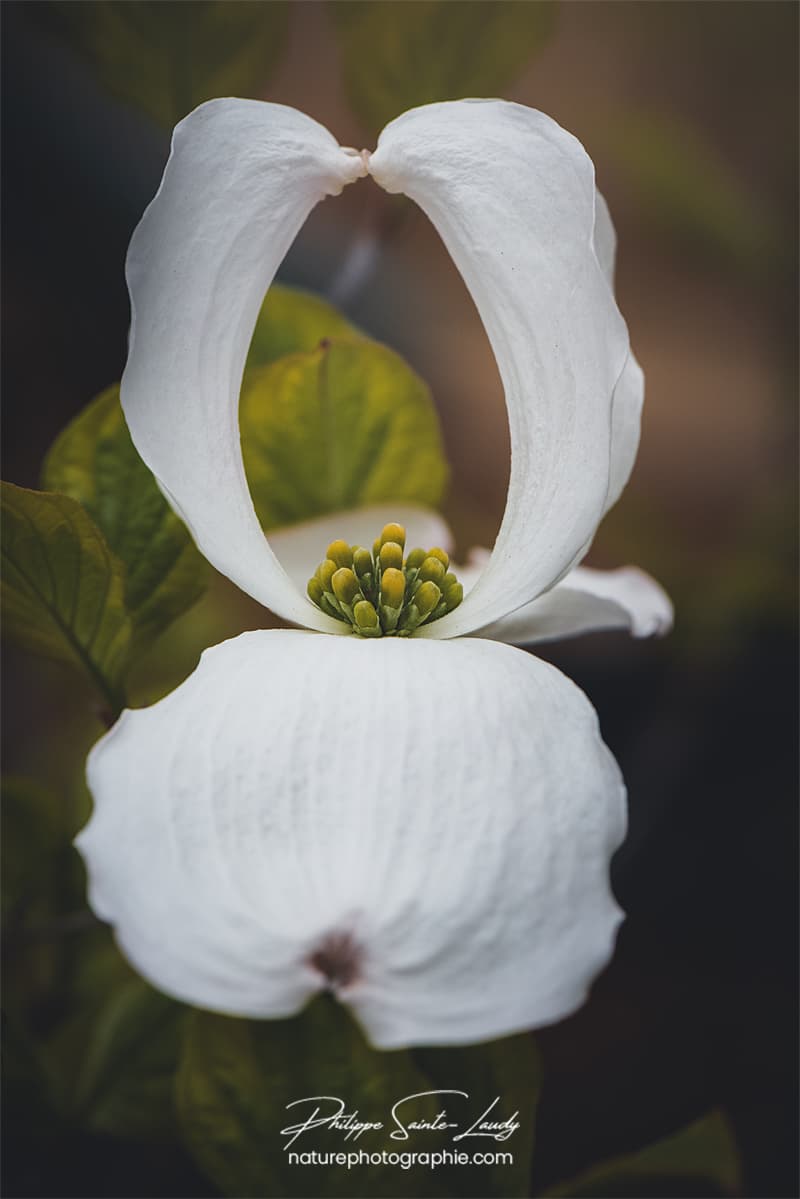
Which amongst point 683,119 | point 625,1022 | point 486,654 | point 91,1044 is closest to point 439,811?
point 486,654

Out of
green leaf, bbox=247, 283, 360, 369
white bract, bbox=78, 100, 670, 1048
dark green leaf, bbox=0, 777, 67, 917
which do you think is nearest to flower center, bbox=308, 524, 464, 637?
white bract, bbox=78, 100, 670, 1048

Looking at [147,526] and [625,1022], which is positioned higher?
[147,526]

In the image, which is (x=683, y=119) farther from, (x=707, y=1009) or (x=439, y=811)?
(x=439, y=811)

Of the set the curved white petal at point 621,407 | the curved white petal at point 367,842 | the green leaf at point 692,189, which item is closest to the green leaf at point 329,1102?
the curved white petal at point 367,842

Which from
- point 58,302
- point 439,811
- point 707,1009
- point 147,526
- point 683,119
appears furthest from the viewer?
point 683,119

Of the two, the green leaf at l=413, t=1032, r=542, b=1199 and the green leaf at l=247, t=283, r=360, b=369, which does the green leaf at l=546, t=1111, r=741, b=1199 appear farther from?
the green leaf at l=247, t=283, r=360, b=369

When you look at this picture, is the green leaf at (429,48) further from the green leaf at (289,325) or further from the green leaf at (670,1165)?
the green leaf at (670,1165)
